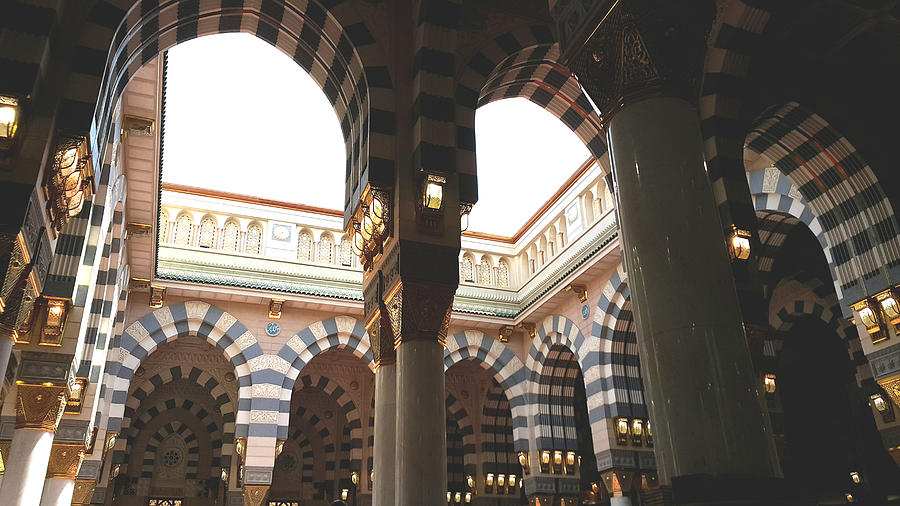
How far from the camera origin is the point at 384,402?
761 cm

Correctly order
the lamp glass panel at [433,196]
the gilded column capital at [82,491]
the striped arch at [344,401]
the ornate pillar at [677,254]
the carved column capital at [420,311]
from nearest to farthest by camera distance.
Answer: the ornate pillar at [677,254] → the carved column capital at [420,311] → the lamp glass panel at [433,196] → the gilded column capital at [82,491] → the striped arch at [344,401]

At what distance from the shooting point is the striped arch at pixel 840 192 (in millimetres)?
9250

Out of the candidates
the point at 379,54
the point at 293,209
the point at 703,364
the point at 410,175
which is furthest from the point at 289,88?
the point at 703,364

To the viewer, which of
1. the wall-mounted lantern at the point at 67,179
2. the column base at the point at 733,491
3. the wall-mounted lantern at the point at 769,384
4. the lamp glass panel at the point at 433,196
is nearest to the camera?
the column base at the point at 733,491

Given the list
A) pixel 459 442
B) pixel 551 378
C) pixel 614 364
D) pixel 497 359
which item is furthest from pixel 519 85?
pixel 459 442

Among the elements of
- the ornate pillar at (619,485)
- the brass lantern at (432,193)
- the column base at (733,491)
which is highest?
the brass lantern at (432,193)

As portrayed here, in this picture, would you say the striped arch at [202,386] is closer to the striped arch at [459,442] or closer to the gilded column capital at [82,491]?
the gilded column capital at [82,491]

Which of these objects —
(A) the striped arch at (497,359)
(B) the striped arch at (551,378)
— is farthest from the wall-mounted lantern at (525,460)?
(A) the striped arch at (497,359)

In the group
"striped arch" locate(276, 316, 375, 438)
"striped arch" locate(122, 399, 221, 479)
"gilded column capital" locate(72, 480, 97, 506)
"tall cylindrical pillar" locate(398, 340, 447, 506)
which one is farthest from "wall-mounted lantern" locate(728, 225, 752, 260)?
"striped arch" locate(122, 399, 221, 479)

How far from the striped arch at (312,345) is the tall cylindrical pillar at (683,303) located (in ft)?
40.9

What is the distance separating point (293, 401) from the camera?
21734 mm

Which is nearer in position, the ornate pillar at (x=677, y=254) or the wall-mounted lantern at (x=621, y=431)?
the ornate pillar at (x=677, y=254)

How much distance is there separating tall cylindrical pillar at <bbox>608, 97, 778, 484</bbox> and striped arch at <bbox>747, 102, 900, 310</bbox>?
19.7ft

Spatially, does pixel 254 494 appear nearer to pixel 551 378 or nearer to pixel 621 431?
pixel 551 378
